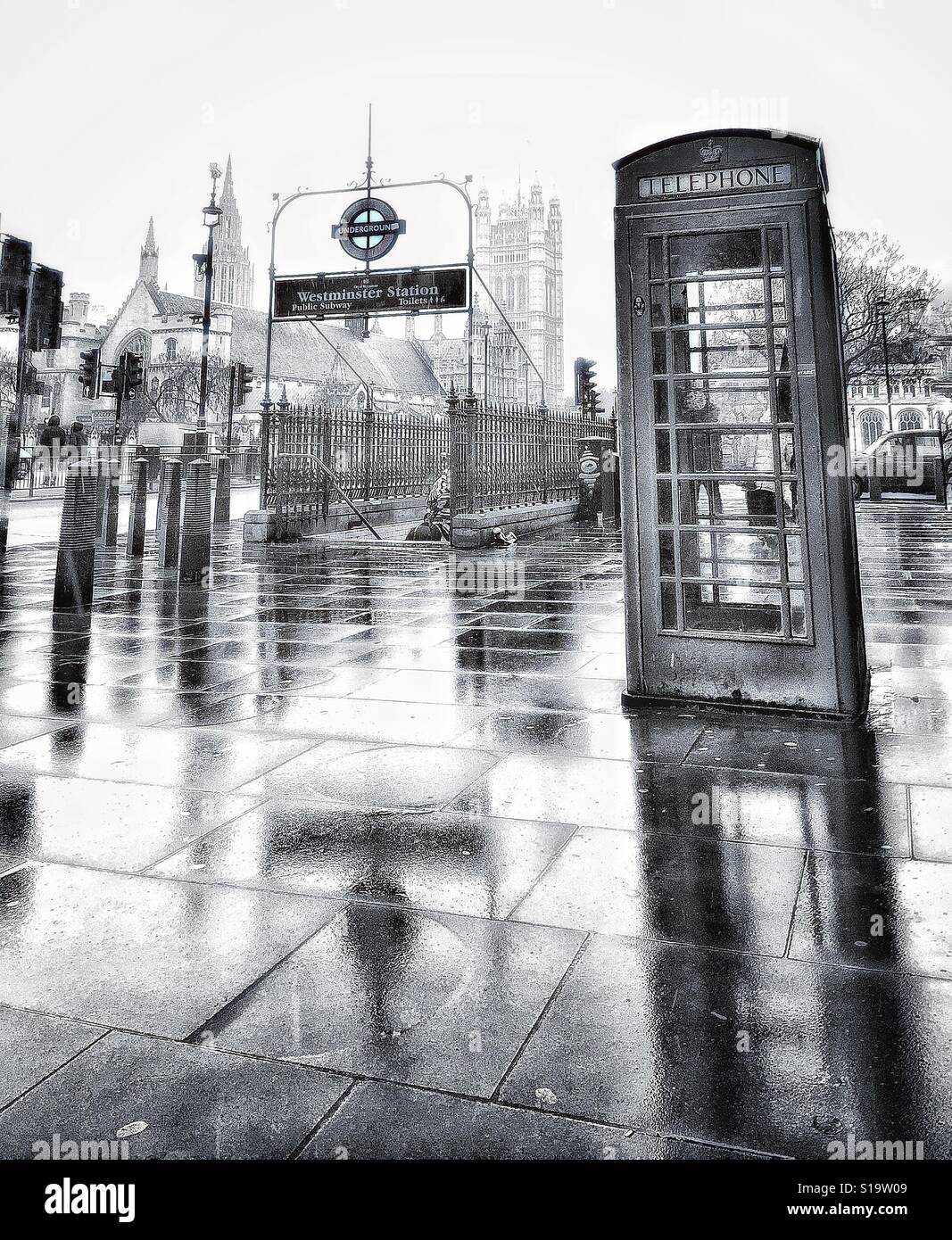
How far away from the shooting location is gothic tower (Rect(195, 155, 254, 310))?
116 m

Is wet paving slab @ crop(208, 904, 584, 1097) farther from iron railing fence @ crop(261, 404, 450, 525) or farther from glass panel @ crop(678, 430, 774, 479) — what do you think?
iron railing fence @ crop(261, 404, 450, 525)

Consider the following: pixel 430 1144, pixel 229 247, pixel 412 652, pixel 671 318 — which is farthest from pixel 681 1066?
pixel 229 247

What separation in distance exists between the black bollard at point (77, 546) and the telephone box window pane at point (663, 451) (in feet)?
17.8

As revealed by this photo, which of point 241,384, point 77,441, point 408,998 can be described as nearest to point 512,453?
point 77,441

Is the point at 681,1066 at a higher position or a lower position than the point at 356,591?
lower

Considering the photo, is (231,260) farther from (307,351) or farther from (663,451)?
(663,451)

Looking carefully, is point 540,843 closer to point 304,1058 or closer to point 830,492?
point 304,1058

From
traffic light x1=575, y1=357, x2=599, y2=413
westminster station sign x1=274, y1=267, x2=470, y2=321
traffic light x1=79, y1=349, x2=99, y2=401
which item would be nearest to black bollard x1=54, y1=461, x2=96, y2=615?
westminster station sign x1=274, y1=267, x2=470, y2=321

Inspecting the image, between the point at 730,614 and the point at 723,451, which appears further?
the point at 730,614

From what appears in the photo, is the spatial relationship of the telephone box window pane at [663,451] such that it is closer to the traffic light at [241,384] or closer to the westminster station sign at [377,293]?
the westminster station sign at [377,293]

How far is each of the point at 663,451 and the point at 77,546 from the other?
5.69 m

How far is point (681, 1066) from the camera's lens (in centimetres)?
223

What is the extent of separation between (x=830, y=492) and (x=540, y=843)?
2694 millimetres

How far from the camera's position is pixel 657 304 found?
5570 millimetres
